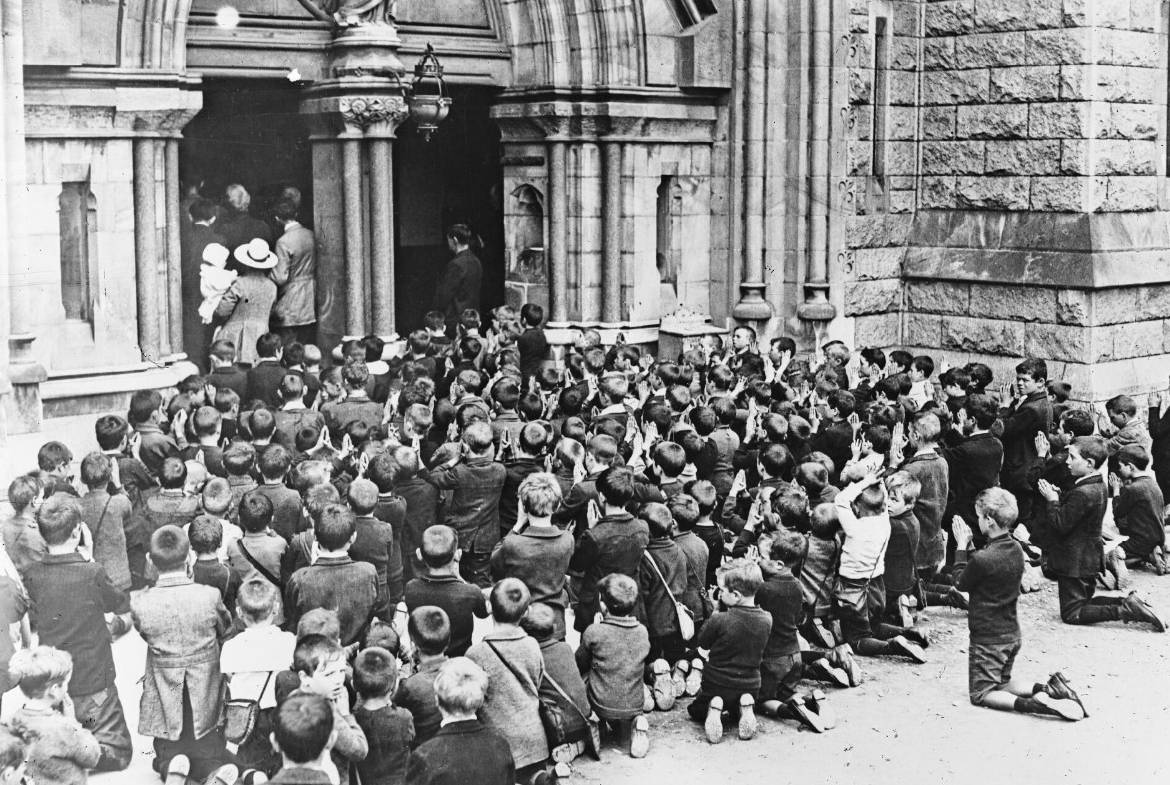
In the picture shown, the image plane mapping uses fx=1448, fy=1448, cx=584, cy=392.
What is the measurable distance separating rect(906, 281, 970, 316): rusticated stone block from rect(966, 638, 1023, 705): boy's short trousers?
798 cm

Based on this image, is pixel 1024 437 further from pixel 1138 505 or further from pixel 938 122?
pixel 938 122

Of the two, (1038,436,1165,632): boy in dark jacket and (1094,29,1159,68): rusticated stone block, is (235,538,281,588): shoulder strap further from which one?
(1094,29,1159,68): rusticated stone block

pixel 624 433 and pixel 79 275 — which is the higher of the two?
pixel 79 275

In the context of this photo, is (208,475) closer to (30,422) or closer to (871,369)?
(30,422)

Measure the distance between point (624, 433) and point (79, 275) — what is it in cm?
455

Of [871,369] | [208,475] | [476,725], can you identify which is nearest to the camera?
[476,725]

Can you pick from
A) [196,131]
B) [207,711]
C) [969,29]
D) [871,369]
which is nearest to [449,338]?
[196,131]

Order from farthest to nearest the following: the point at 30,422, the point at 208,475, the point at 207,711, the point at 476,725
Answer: the point at 30,422 → the point at 208,475 → the point at 207,711 → the point at 476,725

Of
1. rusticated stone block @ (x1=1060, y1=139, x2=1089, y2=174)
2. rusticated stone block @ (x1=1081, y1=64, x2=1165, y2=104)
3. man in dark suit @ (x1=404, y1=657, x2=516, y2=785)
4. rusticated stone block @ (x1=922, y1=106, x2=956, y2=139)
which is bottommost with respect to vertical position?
man in dark suit @ (x1=404, y1=657, x2=516, y2=785)

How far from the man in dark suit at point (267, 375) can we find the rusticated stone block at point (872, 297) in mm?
6885

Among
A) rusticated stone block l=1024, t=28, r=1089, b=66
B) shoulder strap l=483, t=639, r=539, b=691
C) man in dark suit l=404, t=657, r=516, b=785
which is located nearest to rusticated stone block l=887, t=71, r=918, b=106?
rusticated stone block l=1024, t=28, r=1089, b=66

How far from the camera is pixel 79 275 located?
37.2ft

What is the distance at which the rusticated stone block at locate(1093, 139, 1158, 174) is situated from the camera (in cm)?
1478

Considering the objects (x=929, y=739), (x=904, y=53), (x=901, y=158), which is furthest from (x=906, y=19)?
(x=929, y=739)
